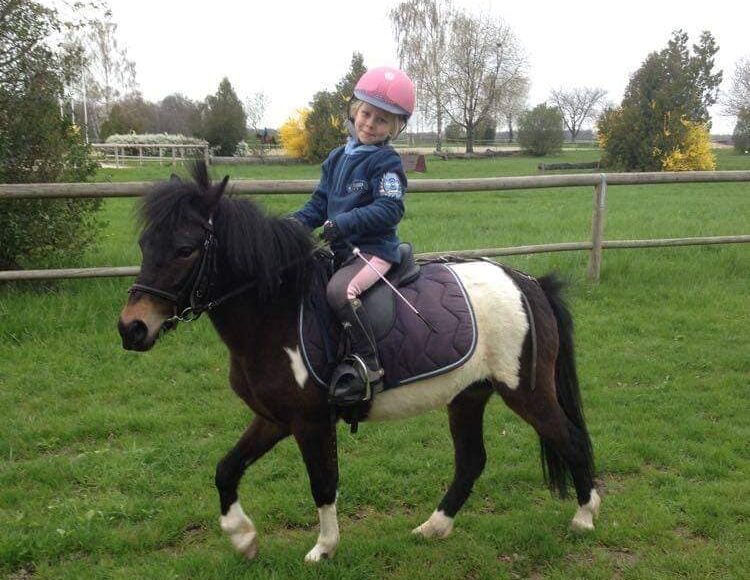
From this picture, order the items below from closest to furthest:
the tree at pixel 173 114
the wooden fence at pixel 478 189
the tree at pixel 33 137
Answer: the wooden fence at pixel 478 189
the tree at pixel 33 137
the tree at pixel 173 114

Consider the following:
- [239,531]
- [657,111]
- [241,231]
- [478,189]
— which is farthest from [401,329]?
[657,111]

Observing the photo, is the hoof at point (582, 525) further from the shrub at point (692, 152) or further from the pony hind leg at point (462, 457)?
the shrub at point (692, 152)

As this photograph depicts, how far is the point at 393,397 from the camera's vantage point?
119 inches

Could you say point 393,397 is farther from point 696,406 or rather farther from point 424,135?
point 424,135

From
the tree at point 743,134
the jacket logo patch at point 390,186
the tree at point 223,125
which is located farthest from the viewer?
the tree at point 743,134

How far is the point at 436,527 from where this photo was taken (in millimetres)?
3393

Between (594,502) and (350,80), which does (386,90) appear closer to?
(594,502)

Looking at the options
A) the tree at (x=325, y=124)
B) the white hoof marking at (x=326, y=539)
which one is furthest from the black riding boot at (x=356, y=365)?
the tree at (x=325, y=124)

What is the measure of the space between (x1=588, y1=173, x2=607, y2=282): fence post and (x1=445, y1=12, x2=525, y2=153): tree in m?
38.9

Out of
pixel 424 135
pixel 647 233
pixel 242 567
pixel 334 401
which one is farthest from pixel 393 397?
pixel 424 135

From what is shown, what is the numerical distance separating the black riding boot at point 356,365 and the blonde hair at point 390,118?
86 cm

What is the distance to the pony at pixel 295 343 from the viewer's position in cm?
246

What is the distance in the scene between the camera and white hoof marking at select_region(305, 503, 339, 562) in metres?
3.10

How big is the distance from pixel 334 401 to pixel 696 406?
351 centimetres
